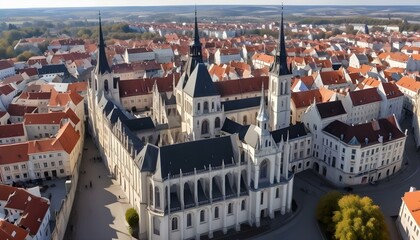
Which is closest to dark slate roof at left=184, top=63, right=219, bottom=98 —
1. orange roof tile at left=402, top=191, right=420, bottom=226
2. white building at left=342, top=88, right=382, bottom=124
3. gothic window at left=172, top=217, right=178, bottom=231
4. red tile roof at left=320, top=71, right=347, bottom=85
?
gothic window at left=172, top=217, right=178, bottom=231

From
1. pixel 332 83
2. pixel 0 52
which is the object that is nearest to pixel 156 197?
pixel 332 83

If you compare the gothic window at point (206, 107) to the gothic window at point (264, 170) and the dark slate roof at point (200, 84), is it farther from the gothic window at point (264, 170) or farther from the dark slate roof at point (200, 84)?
the gothic window at point (264, 170)

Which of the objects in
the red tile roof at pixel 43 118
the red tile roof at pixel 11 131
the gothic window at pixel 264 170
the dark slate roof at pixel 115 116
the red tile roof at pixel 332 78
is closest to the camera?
the gothic window at pixel 264 170

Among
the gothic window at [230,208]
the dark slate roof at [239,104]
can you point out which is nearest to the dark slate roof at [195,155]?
the gothic window at [230,208]

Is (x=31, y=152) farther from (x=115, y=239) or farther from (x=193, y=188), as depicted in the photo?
(x=193, y=188)

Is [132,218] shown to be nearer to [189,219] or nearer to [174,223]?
[174,223]

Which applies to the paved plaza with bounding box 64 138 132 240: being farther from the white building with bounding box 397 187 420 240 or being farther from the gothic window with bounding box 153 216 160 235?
the white building with bounding box 397 187 420 240
